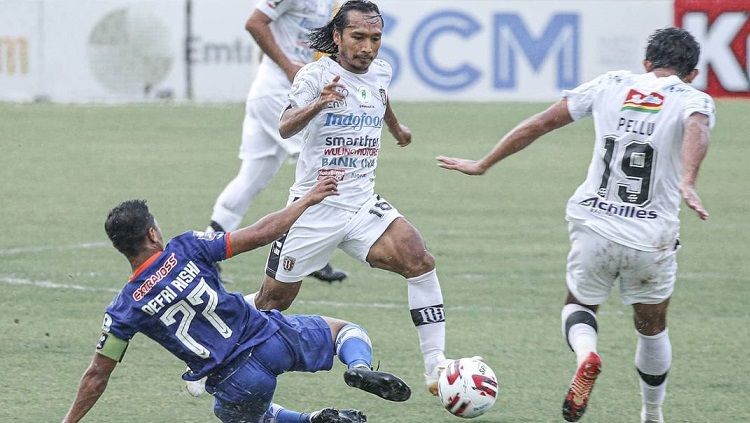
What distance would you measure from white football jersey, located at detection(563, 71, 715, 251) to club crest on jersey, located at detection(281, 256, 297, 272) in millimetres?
1579

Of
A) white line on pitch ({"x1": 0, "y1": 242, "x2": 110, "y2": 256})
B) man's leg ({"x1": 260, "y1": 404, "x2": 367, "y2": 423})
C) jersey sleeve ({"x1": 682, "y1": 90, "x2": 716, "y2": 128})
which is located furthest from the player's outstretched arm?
white line on pitch ({"x1": 0, "y1": 242, "x2": 110, "y2": 256})

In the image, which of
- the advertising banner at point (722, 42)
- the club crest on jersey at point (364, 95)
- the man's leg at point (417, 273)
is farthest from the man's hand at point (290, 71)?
the advertising banner at point (722, 42)

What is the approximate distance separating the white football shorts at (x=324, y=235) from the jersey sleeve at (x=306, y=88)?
59 centimetres

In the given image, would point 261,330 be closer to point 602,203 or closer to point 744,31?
point 602,203

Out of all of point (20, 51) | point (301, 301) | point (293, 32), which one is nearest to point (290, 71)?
A: point (293, 32)

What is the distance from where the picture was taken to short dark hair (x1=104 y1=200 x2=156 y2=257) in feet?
19.3

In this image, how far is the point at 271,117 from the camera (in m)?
10.5

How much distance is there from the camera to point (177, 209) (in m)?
14.1

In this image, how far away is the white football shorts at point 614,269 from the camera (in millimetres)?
6598

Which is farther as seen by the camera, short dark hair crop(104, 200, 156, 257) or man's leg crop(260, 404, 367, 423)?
man's leg crop(260, 404, 367, 423)

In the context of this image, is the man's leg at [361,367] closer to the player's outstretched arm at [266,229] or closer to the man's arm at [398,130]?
the player's outstretched arm at [266,229]

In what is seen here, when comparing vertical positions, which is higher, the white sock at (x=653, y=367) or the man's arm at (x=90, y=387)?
the man's arm at (x=90, y=387)

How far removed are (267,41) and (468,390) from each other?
4132 millimetres

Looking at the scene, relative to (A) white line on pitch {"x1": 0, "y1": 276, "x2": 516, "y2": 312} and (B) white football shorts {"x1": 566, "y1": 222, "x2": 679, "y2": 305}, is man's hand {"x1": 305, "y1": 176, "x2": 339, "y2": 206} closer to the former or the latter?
(B) white football shorts {"x1": 566, "y1": 222, "x2": 679, "y2": 305}
